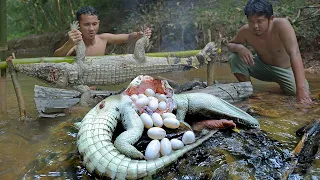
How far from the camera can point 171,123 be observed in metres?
2.55

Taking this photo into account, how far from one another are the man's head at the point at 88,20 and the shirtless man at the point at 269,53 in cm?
201

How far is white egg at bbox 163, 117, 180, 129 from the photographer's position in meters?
2.55

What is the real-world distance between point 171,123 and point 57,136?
1090 millimetres

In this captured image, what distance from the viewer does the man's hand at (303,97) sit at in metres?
3.82

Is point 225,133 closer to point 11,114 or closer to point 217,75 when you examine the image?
point 11,114

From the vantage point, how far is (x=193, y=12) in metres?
10.4

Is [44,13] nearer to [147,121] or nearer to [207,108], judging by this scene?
[207,108]

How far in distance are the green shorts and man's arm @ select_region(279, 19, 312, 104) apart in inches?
20.7

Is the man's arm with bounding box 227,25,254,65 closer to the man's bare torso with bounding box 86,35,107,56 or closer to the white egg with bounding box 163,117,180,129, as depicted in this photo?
the man's bare torso with bounding box 86,35,107,56

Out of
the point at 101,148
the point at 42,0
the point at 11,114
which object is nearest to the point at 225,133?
the point at 101,148

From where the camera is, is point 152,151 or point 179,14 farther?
point 179,14

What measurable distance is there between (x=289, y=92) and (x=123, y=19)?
8663 mm

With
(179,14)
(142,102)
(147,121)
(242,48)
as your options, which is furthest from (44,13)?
(147,121)

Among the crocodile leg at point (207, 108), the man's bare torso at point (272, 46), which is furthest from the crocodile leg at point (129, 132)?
the man's bare torso at point (272, 46)
